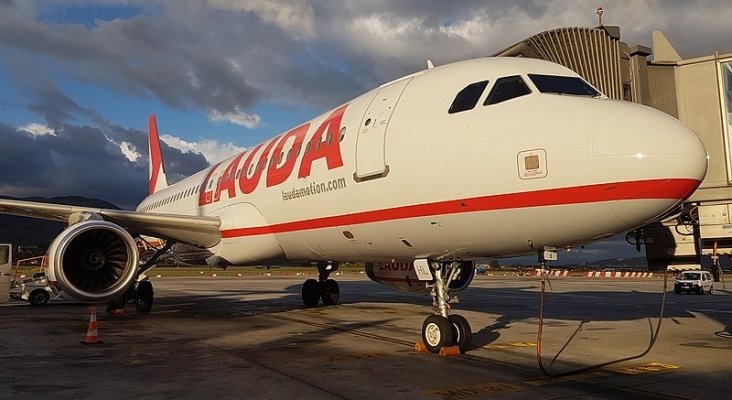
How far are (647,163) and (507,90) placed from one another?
234cm

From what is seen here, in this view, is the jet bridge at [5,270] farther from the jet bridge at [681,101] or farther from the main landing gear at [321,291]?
the jet bridge at [681,101]

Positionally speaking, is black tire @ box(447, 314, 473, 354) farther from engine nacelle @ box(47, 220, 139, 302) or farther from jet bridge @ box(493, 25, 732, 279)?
engine nacelle @ box(47, 220, 139, 302)

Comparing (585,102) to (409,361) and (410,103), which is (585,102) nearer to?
(410,103)

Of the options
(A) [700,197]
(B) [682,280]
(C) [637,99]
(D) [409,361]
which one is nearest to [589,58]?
(C) [637,99]

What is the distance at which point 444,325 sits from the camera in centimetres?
943

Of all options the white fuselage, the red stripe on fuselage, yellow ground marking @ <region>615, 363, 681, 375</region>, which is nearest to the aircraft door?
the white fuselage

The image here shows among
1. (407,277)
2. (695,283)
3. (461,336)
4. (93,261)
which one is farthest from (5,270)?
(695,283)

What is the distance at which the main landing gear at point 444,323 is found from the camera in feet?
30.7

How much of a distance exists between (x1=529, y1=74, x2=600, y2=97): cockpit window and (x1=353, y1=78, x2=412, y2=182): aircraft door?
8.02 feet

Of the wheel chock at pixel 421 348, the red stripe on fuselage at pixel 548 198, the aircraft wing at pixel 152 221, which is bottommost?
the wheel chock at pixel 421 348

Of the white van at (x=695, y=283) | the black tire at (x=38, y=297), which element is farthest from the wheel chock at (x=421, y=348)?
the white van at (x=695, y=283)

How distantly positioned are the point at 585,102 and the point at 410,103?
9.23 ft

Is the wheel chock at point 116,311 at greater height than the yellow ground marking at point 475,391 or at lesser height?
greater

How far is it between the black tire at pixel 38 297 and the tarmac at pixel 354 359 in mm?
8845
